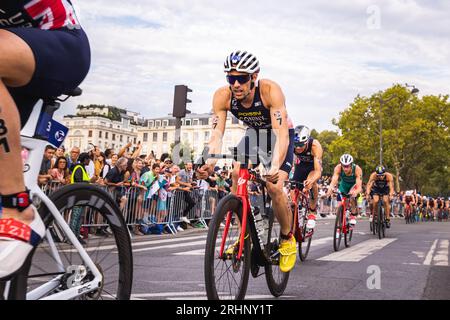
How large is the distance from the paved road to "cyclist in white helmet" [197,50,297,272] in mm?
818

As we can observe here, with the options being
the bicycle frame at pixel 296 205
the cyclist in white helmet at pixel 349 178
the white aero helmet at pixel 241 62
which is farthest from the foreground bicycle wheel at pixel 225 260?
the cyclist in white helmet at pixel 349 178

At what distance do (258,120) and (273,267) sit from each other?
1.45 metres

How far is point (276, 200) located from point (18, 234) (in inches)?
130

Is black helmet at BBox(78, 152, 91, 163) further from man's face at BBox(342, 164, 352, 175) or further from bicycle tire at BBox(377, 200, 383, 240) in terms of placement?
bicycle tire at BBox(377, 200, 383, 240)

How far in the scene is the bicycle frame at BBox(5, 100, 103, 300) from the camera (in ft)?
7.75

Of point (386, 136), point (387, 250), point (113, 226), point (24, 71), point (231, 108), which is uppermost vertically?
point (386, 136)

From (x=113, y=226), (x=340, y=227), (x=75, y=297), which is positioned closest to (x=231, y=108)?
(x=113, y=226)

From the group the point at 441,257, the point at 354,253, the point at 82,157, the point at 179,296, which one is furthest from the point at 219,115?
the point at 82,157

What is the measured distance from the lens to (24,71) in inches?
85.0

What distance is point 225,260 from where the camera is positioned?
13.6 feet

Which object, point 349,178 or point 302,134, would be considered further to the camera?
point 349,178

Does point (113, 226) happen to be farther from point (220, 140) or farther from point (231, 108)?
point (231, 108)

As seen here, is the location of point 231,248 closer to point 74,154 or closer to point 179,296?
point 179,296

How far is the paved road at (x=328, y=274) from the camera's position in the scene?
206 inches
